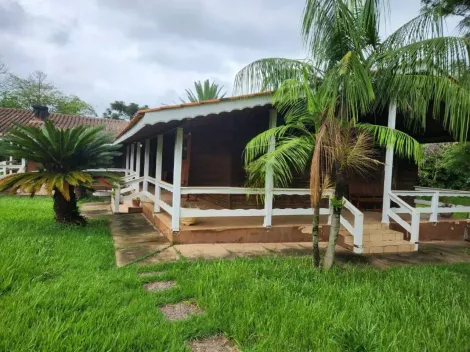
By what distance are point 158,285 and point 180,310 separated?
30.8 inches

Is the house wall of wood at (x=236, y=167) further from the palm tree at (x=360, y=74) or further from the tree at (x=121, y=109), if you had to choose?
the tree at (x=121, y=109)

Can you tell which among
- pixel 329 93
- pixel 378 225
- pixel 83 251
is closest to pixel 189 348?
pixel 83 251

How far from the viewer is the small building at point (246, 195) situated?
236 inches

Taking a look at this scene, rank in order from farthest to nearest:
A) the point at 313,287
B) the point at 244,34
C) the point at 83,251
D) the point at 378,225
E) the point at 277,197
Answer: the point at 244,34 < the point at 277,197 < the point at 378,225 < the point at 83,251 < the point at 313,287

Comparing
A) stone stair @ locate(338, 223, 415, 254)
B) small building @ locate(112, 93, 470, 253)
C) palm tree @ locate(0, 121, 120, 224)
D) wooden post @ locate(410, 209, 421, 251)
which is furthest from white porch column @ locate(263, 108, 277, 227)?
palm tree @ locate(0, 121, 120, 224)

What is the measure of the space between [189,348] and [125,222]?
6.18 metres

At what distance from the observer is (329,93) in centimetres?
450

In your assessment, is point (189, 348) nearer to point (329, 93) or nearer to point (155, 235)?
point (329, 93)

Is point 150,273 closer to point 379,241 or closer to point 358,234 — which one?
point 358,234

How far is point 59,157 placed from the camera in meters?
6.82

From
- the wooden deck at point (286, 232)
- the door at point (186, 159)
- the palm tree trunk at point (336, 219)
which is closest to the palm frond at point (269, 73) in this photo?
the palm tree trunk at point (336, 219)

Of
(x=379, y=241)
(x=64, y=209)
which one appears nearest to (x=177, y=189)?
(x=64, y=209)

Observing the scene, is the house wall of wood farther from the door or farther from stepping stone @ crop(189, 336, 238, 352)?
stepping stone @ crop(189, 336, 238, 352)

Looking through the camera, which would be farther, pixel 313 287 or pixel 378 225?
pixel 378 225
